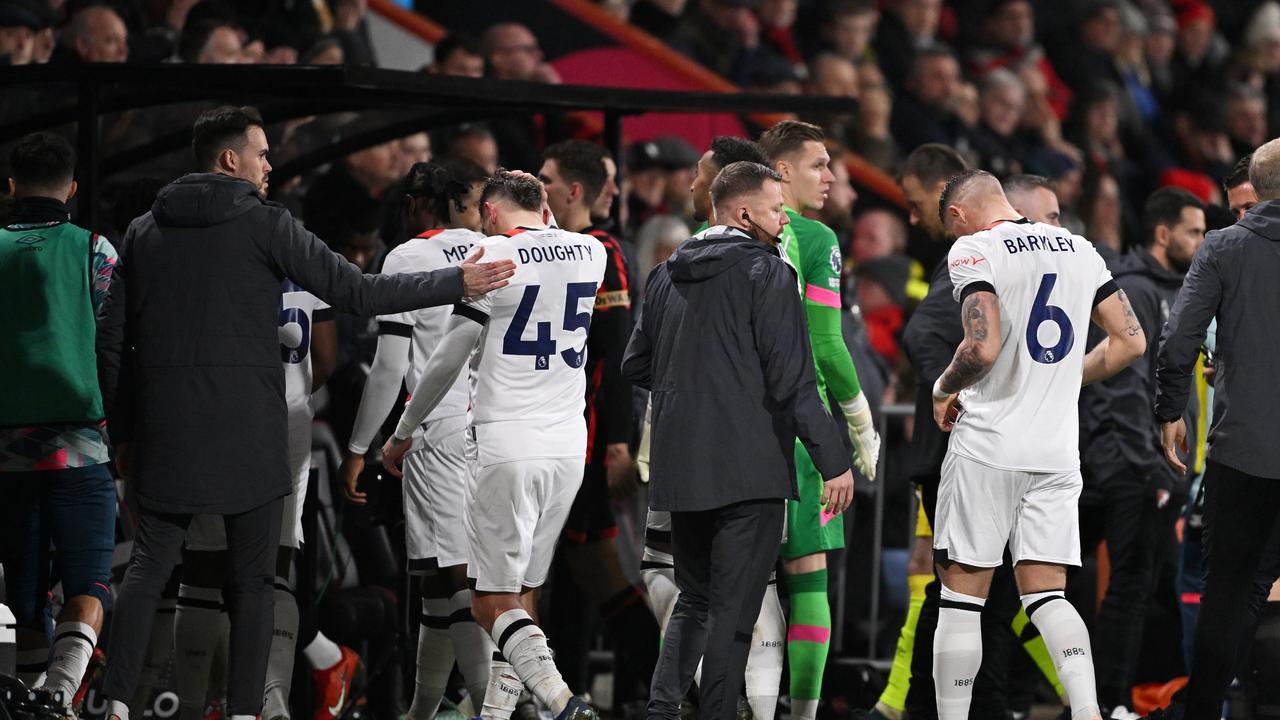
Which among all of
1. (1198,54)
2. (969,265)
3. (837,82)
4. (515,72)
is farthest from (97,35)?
(1198,54)

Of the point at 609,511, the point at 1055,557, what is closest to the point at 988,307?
the point at 1055,557

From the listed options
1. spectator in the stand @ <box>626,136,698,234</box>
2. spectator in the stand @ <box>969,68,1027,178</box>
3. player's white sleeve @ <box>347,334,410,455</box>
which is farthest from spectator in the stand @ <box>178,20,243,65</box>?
spectator in the stand @ <box>969,68,1027,178</box>

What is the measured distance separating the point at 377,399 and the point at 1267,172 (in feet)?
11.4

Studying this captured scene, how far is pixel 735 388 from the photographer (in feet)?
20.9

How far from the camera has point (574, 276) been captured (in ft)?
22.6

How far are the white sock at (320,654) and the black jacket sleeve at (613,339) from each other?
1500 mm

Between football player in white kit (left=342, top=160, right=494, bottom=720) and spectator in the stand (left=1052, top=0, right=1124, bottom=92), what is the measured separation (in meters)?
10.5

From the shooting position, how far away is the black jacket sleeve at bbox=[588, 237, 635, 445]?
25.5 ft

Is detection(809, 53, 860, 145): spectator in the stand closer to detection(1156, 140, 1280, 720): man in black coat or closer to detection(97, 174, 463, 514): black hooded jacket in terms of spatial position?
detection(1156, 140, 1280, 720): man in black coat

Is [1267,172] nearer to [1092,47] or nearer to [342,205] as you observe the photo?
[342,205]

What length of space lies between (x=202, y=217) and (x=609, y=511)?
2.43 meters

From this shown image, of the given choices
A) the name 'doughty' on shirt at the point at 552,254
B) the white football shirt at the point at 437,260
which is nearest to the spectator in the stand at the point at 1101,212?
the white football shirt at the point at 437,260

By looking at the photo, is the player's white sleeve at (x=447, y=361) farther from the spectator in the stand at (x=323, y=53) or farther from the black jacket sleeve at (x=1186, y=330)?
the spectator in the stand at (x=323, y=53)

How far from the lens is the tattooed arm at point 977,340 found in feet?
21.5
